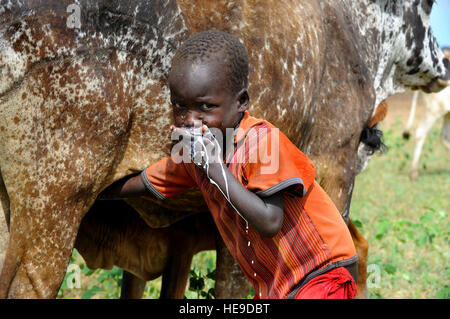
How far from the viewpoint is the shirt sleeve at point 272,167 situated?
6.36 feet

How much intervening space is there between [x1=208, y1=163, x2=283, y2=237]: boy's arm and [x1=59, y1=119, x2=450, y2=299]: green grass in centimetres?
146

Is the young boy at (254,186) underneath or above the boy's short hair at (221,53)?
underneath

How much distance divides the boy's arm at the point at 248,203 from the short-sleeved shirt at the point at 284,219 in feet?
0.14

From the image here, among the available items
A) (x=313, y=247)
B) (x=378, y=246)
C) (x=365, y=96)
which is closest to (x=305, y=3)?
(x=365, y=96)

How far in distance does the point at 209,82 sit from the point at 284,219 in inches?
20.1

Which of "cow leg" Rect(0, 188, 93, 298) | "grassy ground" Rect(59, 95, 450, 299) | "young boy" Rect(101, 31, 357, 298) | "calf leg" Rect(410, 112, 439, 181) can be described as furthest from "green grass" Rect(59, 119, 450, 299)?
"cow leg" Rect(0, 188, 93, 298)

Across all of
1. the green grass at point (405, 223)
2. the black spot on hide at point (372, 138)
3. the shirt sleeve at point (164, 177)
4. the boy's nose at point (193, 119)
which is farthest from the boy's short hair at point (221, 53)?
the green grass at point (405, 223)

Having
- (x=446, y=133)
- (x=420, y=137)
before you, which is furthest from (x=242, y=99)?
(x=420, y=137)

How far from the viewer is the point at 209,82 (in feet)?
6.40

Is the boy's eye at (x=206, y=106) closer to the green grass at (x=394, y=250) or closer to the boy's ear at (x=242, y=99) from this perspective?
the boy's ear at (x=242, y=99)

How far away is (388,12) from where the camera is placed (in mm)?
3650

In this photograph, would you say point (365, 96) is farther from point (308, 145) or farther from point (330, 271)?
point (330, 271)

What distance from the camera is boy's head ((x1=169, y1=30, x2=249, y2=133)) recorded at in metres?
1.95

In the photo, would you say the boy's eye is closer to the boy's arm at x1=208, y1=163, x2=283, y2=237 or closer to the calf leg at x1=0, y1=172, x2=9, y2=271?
the boy's arm at x1=208, y1=163, x2=283, y2=237
